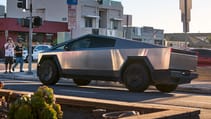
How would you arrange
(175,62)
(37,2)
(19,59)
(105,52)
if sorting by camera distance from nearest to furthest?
(175,62) → (105,52) → (19,59) → (37,2)

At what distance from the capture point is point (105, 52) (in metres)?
16.9

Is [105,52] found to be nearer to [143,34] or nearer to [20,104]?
[20,104]

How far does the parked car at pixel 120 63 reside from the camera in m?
15.7

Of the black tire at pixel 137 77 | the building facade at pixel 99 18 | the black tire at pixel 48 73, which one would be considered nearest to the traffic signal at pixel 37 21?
the black tire at pixel 48 73

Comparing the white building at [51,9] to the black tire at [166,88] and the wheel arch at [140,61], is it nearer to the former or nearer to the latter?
the black tire at [166,88]

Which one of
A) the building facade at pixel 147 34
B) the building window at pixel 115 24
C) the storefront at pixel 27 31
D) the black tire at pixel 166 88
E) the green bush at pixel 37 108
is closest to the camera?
the green bush at pixel 37 108

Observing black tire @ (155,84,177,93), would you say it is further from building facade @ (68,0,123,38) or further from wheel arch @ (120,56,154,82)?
building facade @ (68,0,123,38)

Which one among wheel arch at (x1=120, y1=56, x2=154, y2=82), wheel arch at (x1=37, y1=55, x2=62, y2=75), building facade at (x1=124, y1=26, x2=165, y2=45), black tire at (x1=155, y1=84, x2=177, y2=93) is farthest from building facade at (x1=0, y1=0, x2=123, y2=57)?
wheel arch at (x1=120, y1=56, x2=154, y2=82)

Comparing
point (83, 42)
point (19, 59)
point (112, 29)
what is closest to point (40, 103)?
point (83, 42)

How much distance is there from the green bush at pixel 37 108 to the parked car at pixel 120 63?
33.1ft

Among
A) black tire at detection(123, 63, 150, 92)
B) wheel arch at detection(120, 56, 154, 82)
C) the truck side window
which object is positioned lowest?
black tire at detection(123, 63, 150, 92)

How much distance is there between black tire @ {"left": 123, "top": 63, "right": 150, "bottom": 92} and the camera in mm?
15812

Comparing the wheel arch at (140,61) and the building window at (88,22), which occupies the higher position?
the building window at (88,22)

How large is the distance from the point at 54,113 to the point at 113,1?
247ft
